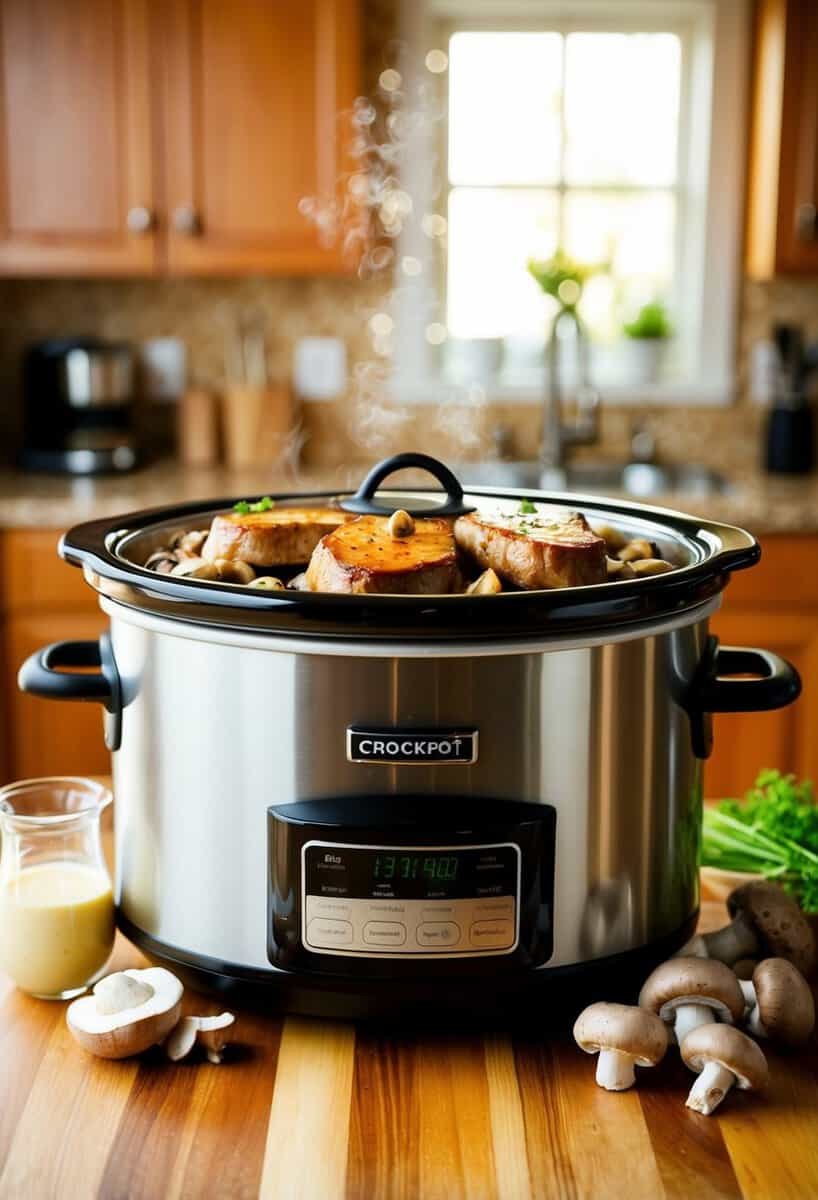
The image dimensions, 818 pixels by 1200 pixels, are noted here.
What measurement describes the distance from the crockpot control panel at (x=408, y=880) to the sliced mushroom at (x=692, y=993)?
94mm

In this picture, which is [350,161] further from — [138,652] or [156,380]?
[138,652]

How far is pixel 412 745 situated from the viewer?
94 cm

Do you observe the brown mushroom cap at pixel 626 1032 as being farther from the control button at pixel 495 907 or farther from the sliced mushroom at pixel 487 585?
the sliced mushroom at pixel 487 585

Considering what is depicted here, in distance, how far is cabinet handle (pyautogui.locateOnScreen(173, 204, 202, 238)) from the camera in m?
2.98

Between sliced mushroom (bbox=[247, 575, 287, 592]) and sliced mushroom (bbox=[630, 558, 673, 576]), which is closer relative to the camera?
sliced mushroom (bbox=[247, 575, 287, 592])

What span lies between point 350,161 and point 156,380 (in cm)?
80

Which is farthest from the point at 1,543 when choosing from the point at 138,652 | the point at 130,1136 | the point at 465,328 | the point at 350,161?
the point at 130,1136

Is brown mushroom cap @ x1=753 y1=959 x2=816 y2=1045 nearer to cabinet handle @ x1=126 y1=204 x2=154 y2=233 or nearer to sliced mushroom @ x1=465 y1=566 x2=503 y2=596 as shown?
sliced mushroom @ x1=465 y1=566 x2=503 y2=596

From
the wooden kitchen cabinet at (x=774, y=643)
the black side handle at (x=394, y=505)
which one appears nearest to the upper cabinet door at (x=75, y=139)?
the wooden kitchen cabinet at (x=774, y=643)

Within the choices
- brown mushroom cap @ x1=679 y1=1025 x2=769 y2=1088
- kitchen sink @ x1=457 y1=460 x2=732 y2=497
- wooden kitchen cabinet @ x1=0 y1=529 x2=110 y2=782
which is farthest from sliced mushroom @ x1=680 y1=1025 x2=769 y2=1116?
kitchen sink @ x1=457 y1=460 x2=732 y2=497

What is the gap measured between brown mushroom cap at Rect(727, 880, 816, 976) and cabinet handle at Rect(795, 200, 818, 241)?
88.4 inches

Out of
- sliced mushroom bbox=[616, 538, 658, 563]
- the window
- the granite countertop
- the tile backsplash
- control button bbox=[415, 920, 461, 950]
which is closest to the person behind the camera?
control button bbox=[415, 920, 461, 950]

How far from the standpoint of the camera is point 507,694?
95cm

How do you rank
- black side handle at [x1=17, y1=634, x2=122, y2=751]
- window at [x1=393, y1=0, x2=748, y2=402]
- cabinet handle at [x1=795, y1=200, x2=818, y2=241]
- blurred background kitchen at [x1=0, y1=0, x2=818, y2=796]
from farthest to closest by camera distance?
window at [x1=393, y1=0, x2=748, y2=402] < cabinet handle at [x1=795, y1=200, x2=818, y2=241] < blurred background kitchen at [x1=0, y1=0, x2=818, y2=796] < black side handle at [x1=17, y1=634, x2=122, y2=751]
